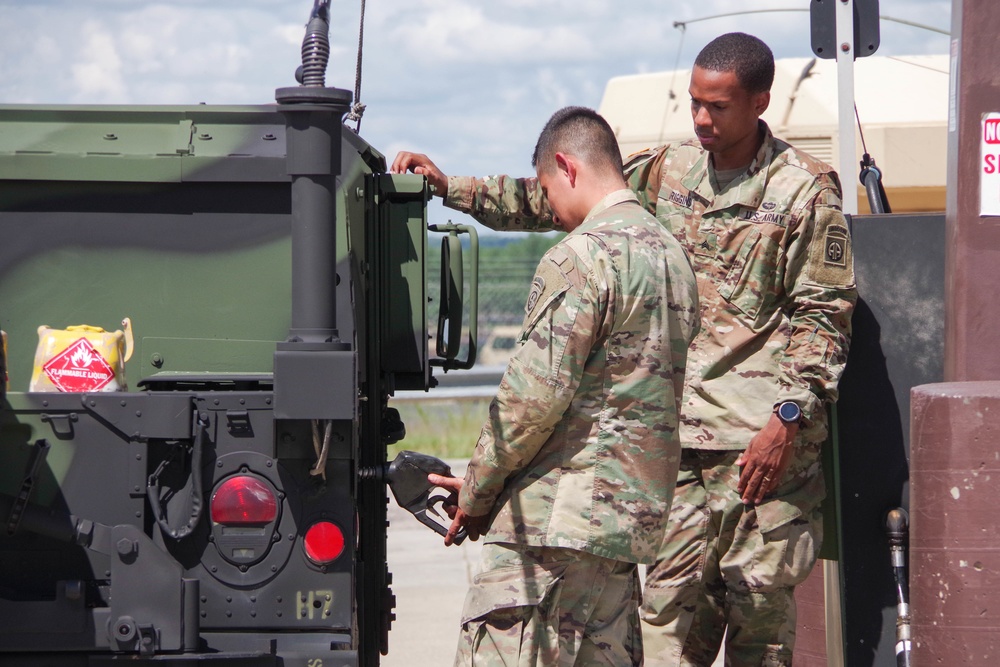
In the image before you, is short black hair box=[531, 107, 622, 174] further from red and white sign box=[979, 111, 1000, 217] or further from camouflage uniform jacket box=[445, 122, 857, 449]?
red and white sign box=[979, 111, 1000, 217]

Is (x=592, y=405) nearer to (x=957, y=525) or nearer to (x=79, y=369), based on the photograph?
(x=957, y=525)

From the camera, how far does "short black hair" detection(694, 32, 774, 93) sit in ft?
12.3

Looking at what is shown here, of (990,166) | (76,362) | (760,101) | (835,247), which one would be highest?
(760,101)

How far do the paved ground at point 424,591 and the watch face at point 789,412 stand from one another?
241 centimetres

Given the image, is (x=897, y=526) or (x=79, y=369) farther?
(x=897, y=526)

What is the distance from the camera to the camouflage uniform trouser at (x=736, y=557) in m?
3.74

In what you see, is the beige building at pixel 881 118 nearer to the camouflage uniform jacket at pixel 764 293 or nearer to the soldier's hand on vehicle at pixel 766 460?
the camouflage uniform jacket at pixel 764 293

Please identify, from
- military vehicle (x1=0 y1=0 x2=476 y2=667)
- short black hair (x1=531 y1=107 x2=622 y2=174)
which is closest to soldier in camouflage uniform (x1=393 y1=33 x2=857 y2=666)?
short black hair (x1=531 y1=107 x2=622 y2=174)

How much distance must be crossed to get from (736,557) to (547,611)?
940 mm

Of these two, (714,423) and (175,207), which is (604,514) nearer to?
(714,423)

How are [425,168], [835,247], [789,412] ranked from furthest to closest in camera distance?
[425,168]
[835,247]
[789,412]

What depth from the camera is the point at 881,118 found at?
25.5ft

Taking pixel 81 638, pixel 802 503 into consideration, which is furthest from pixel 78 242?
pixel 802 503

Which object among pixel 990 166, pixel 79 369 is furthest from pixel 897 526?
pixel 79 369
